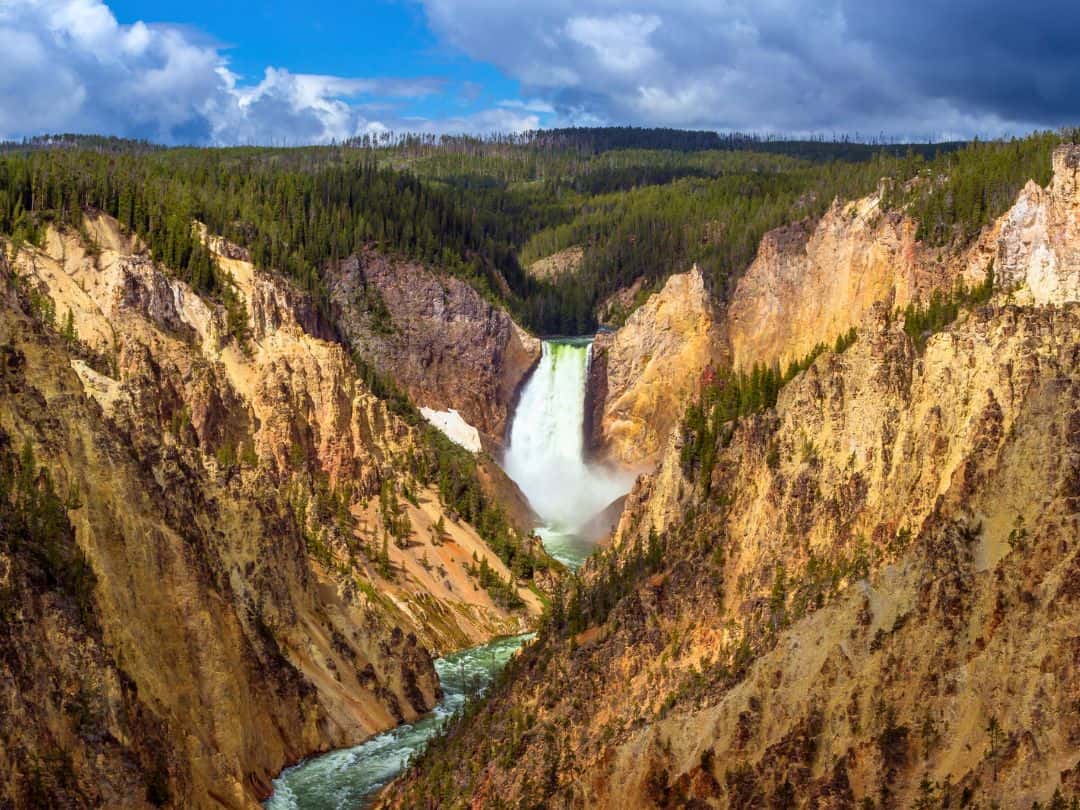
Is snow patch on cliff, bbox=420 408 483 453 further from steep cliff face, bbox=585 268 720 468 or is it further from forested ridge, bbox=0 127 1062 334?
forested ridge, bbox=0 127 1062 334

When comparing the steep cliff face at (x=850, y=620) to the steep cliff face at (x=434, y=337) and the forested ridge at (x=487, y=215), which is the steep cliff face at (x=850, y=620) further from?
the steep cliff face at (x=434, y=337)

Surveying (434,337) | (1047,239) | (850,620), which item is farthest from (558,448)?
(850,620)

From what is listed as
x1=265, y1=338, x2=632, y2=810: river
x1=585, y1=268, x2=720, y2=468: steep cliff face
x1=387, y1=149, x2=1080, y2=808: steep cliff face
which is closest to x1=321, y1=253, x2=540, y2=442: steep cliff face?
x1=265, y1=338, x2=632, y2=810: river

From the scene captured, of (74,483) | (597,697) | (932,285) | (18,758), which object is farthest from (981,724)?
(932,285)

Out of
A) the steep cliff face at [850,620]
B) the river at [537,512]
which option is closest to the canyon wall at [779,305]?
the river at [537,512]

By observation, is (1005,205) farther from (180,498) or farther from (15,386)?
(15,386)
